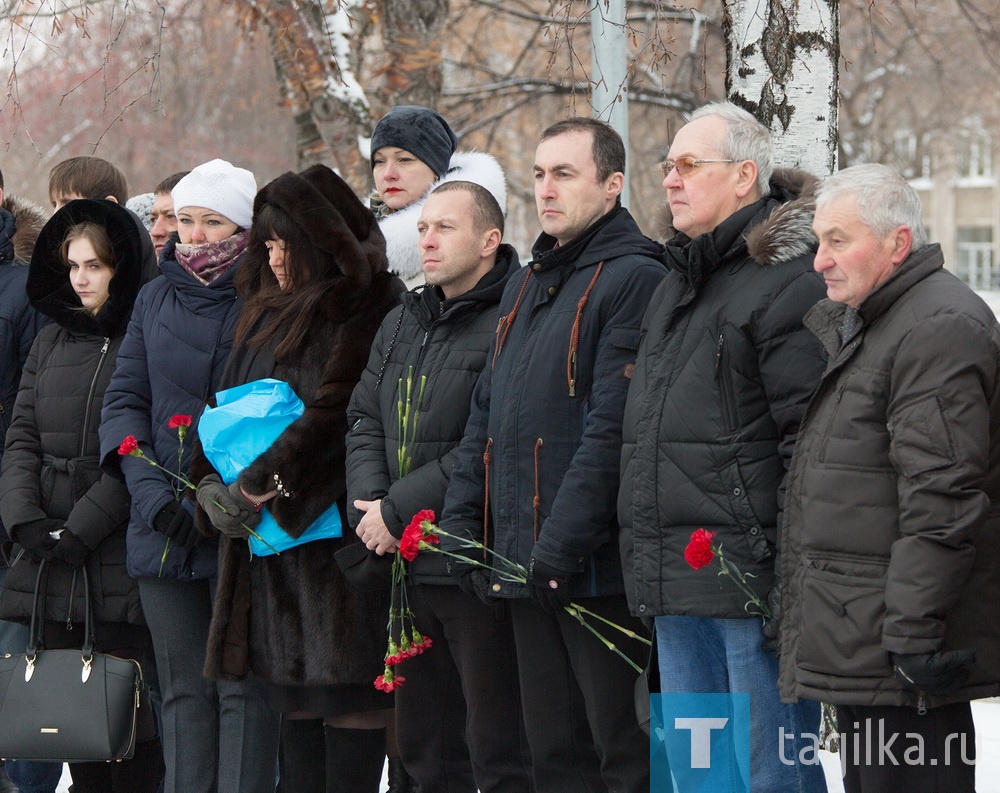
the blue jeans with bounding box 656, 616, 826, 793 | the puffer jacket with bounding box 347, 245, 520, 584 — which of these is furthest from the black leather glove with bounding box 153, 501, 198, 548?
the blue jeans with bounding box 656, 616, 826, 793

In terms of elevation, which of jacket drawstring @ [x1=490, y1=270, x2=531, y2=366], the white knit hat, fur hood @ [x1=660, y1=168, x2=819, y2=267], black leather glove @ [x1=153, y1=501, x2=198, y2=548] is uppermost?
the white knit hat

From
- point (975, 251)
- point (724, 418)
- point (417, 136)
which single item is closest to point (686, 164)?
point (724, 418)

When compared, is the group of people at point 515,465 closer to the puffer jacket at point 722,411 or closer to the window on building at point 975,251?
the puffer jacket at point 722,411

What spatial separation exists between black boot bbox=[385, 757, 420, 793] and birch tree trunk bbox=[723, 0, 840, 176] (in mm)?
2626

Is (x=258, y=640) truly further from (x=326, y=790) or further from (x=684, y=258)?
(x=684, y=258)

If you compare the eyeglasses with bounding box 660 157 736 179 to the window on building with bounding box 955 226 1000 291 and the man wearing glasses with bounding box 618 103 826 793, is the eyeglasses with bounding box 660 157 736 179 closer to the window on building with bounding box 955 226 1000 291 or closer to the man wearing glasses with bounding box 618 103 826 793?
the man wearing glasses with bounding box 618 103 826 793

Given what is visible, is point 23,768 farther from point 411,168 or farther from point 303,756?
point 411,168

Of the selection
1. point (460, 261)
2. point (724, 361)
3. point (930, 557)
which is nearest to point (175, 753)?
point (460, 261)

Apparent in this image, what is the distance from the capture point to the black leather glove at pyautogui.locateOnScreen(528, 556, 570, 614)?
365 centimetres

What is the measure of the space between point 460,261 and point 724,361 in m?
1.14

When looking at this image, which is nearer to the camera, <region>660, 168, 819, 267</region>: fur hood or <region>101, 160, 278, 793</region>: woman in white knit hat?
<region>660, 168, 819, 267</region>: fur hood

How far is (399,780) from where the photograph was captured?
16.2 feet

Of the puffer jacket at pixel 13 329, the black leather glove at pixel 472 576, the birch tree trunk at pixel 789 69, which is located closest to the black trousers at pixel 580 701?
the black leather glove at pixel 472 576

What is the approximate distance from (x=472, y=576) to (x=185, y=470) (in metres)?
1.28
